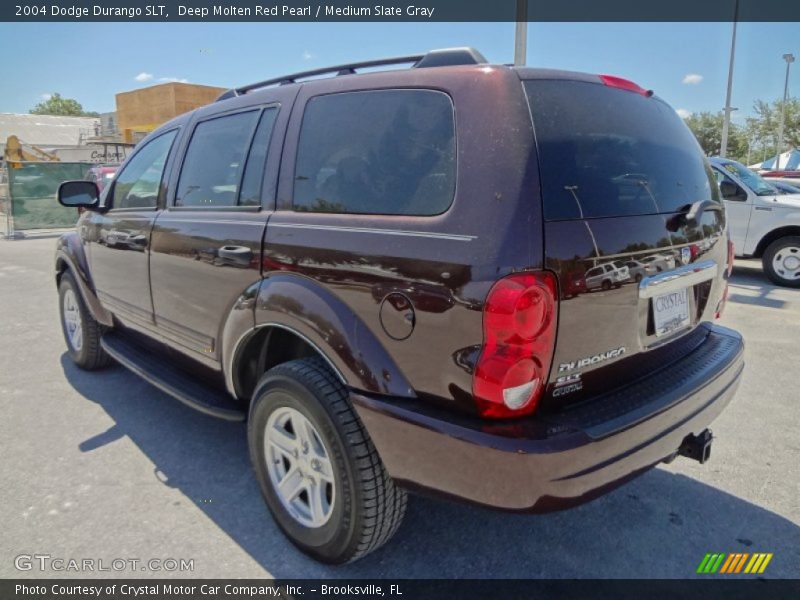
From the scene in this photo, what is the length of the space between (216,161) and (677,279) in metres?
2.35

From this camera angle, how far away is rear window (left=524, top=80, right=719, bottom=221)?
192 centimetres

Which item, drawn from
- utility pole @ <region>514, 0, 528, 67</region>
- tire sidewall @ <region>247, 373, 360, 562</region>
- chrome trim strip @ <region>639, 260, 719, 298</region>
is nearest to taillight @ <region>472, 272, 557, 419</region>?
chrome trim strip @ <region>639, 260, 719, 298</region>

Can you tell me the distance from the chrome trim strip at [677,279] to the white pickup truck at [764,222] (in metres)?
6.49

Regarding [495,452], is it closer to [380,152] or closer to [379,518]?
[379,518]

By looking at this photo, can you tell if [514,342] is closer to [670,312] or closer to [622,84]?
[670,312]

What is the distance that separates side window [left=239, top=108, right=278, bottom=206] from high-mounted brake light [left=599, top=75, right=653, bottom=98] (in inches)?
58.2

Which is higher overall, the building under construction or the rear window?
the building under construction

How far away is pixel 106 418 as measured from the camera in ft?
12.5

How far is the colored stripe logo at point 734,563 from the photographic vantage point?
7.70 ft

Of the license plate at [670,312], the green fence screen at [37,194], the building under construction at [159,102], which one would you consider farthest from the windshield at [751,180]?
the building under construction at [159,102]

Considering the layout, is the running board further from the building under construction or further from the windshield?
the building under construction

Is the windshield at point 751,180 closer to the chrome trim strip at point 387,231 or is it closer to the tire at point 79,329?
the chrome trim strip at point 387,231

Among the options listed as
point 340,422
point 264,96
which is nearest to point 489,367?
point 340,422

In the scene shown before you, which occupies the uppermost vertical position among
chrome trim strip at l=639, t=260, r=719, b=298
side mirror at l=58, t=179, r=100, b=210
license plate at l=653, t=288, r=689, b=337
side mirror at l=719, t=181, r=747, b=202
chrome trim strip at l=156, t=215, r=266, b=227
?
side mirror at l=719, t=181, r=747, b=202
